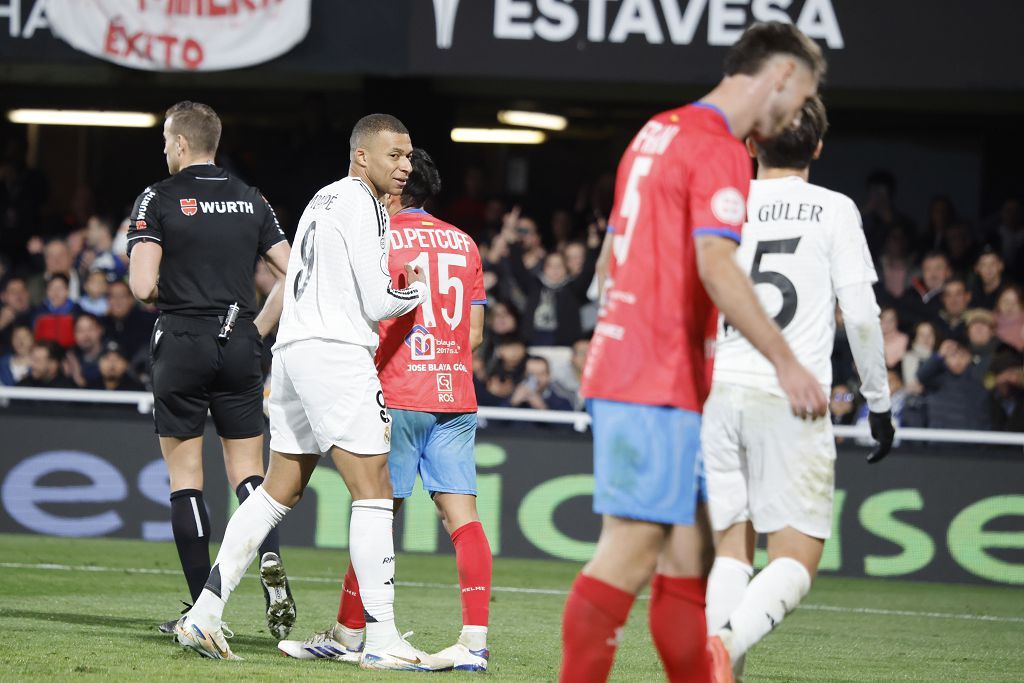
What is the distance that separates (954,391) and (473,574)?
21.6 ft

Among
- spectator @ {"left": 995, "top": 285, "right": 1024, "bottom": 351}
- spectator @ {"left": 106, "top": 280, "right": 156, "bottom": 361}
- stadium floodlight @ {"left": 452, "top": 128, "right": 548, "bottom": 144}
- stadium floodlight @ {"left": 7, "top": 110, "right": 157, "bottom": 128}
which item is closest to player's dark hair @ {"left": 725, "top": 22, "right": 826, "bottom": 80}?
spectator @ {"left": 995, "top": 285, "right": 1024, "bottom": 351}

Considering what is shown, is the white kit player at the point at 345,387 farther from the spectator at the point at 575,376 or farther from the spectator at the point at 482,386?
the spectator at the point at 575,376

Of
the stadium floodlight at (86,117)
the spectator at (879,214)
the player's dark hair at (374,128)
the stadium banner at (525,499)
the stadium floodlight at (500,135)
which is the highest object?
the stadium floodlight at (86,117)

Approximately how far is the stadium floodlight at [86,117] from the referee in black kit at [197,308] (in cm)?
1216

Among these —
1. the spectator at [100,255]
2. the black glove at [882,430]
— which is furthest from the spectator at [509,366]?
the black glove at [882,430]

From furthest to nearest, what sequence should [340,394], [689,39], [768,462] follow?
1. [689,39]
2. [340,394]
3. [768,462]

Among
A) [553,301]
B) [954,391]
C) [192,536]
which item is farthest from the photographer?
[553,301]

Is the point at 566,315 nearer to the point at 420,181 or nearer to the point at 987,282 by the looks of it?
the point at 987,282

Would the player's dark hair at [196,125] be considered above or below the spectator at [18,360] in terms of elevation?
above

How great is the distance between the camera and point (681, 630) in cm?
446

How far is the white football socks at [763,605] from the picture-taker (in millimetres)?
5070

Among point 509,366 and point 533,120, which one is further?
point 533,120

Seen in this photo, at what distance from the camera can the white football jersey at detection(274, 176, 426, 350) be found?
5.85 metres

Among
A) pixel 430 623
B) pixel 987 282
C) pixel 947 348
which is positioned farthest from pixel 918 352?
pixel 430 623
